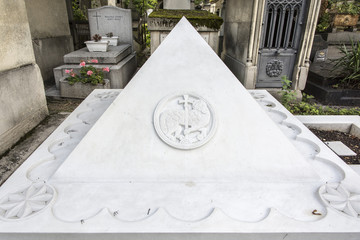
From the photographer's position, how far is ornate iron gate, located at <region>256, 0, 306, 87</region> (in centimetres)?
463

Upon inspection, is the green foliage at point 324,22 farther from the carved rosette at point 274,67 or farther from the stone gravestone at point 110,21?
the stone gravestone at point 110,21

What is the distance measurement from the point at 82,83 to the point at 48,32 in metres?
2.34

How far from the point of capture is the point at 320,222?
1.45m

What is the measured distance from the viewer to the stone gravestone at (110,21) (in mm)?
6246

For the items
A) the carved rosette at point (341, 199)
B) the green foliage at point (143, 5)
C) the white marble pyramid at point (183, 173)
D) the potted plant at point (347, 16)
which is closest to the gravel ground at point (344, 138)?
the white marble pyramid at point (183, 173)

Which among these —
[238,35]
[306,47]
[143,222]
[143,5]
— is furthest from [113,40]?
[143,222]

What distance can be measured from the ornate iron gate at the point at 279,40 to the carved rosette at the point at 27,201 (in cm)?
443

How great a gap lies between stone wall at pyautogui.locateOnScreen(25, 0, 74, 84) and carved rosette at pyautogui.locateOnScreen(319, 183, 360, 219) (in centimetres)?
564

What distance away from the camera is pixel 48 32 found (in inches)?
231

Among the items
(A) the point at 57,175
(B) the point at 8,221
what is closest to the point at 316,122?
(A) the point at 57,175

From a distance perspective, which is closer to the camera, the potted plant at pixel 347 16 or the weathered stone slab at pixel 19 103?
the weathered stone slab at pixel 19 103

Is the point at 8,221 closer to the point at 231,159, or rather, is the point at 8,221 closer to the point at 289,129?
the point at 231,159

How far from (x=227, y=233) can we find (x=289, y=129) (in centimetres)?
146

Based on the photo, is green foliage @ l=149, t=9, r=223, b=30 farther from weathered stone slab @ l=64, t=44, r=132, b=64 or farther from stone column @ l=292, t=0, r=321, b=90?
stone column @ l=292, t=0, r=321, b=90
